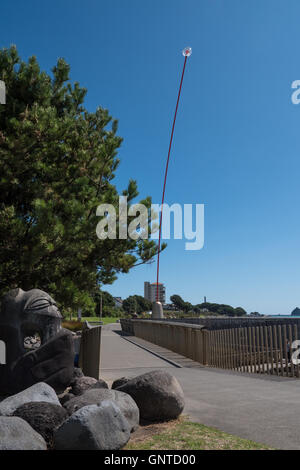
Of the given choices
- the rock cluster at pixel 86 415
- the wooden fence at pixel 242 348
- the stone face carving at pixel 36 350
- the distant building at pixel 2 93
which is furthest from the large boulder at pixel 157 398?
the distant building at pixel 2 93

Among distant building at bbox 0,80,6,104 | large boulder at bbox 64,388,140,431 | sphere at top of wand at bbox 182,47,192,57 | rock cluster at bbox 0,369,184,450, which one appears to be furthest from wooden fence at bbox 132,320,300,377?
sphere at top of wand at bbox 182,47,192,57

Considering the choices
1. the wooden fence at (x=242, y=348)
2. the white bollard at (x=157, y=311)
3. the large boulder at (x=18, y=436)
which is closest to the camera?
the large boulder at (x=18, y=436)

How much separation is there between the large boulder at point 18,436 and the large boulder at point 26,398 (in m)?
0.88

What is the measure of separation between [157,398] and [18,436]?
7.36 feet

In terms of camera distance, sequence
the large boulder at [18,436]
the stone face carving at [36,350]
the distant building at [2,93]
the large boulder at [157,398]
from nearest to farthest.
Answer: the large boulder at [18,436] → the large boulder at [157,398] → the stone face carving at [36,350] → the distant building at [2,93]

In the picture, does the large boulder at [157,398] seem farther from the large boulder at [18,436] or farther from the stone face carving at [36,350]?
the large boulder at [18,436]

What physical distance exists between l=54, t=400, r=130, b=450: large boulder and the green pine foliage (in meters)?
5.28

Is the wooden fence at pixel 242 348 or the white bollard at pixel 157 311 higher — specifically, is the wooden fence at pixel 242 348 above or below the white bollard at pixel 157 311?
below

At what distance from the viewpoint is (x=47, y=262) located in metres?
10.3

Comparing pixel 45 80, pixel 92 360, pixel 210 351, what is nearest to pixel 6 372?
pixel 92 360

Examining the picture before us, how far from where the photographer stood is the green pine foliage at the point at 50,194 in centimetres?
900

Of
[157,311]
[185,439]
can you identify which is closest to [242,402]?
[185,439]

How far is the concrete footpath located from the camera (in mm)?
4910
